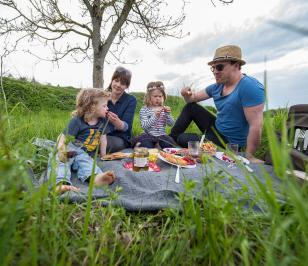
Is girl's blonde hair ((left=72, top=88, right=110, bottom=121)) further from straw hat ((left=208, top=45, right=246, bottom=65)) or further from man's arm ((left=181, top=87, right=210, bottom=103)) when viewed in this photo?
straw hat ((left=208, top=45, right=246, bottom=65))

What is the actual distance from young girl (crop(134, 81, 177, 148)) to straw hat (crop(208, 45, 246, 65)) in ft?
3.34

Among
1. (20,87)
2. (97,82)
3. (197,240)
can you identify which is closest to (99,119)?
(197,240)

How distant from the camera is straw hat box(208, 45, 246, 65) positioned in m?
3.49

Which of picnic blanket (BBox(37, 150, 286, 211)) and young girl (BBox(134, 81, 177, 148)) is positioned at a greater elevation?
young girl (BBox(134, 81, 177, 148))

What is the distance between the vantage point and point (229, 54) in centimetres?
352

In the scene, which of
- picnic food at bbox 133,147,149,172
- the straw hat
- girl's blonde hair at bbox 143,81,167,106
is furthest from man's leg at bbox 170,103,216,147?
picnic food at bbox 133,147,149,172

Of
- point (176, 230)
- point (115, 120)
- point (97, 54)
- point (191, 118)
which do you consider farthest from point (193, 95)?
point (97, 54)

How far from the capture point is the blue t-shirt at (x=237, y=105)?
10.8 feet

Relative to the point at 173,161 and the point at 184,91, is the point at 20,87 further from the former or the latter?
the point at 173,161

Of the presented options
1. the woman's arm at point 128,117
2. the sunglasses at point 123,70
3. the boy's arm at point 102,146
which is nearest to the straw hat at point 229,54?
the sunglasses at point 123,70

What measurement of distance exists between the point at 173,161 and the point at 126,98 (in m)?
1.64

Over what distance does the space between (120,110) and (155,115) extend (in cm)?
53

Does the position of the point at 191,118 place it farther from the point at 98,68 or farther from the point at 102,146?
the point at 98,68

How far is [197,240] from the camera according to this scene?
3.41 feet
